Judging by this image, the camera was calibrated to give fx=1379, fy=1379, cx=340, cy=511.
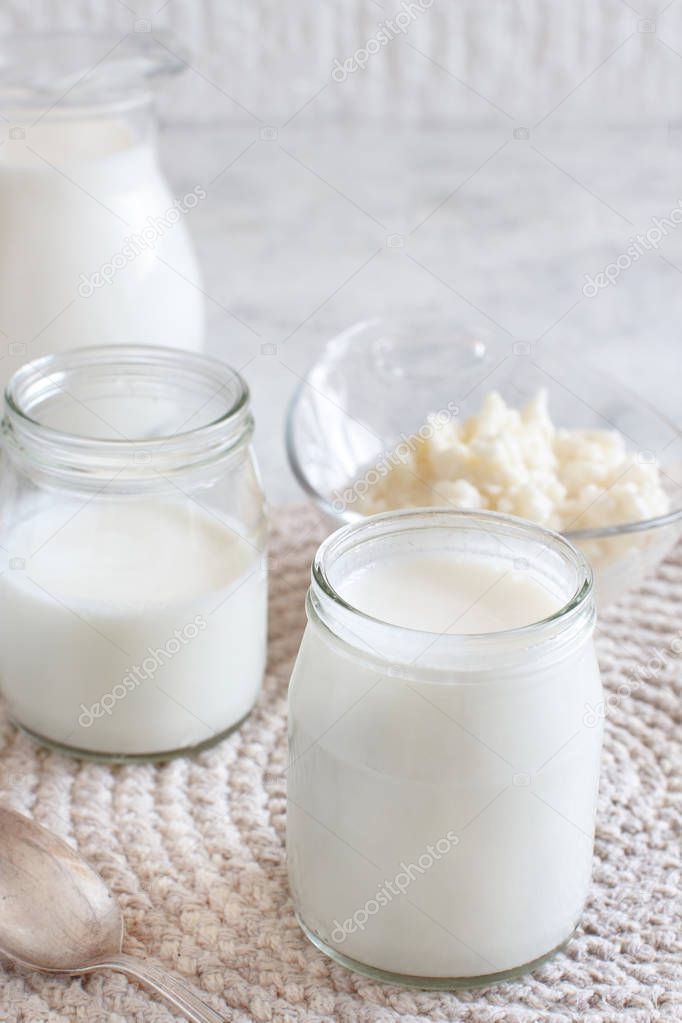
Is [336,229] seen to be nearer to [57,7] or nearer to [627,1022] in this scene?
[57,7]

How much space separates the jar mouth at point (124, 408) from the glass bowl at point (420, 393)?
0.19 m

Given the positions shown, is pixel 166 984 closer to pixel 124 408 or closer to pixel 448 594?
pixel 448 594

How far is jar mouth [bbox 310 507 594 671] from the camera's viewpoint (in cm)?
69

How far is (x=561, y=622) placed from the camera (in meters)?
0.70

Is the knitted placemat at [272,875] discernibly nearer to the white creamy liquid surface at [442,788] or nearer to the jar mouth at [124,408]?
the white creamy liquid surface at [442,788]

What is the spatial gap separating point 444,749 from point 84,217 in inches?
25.9

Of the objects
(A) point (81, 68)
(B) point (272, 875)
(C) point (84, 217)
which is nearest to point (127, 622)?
(B) point (272, 875)

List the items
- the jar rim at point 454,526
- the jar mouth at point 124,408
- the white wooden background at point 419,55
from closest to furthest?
the jar rim at point 454,526 < the jar mouth at point 124,408 < the white wooden background at point 419,55

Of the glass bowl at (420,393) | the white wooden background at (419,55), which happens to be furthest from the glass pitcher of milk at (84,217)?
the white wooden background at (419,55)

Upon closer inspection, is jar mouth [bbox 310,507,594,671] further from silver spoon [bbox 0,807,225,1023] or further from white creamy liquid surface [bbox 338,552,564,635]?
silver spoon [bbox 0,807,225,1023]

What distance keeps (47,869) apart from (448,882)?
0.23m

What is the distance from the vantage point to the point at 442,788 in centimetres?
70

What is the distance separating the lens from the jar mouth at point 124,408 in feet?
2.89

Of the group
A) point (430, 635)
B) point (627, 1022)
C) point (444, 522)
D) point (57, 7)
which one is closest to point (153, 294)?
point (444, 522)
